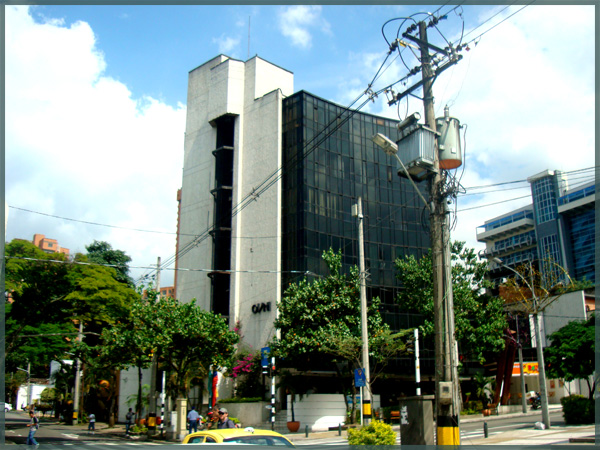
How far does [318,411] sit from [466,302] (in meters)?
11.6

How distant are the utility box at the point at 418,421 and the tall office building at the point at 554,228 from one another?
69553mm

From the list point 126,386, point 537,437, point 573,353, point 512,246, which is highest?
point 512,246

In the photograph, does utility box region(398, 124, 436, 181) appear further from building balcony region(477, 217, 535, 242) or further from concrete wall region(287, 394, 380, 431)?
building balcony region(477, 217, 535, 242)

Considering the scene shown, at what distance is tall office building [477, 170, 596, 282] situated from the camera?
81.8 m

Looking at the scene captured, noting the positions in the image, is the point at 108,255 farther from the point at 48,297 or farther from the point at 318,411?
the point at 318,411

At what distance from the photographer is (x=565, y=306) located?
155 feet

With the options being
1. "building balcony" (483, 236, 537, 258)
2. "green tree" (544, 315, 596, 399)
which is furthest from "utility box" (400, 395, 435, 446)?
"building balcony" (483, 236, 537, 258)

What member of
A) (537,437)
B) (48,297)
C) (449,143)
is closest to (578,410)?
(537,437)

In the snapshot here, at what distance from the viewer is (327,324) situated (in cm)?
3238

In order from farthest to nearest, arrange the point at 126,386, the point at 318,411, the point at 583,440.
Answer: the point at 126,386 → the point at 318,411 → the point at 583,440

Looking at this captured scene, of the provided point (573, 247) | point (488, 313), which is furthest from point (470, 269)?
point (573, 247)

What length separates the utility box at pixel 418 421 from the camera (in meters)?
11.9

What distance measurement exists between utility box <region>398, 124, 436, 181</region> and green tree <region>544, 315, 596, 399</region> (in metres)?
17.8

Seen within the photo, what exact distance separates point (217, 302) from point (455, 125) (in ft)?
113
